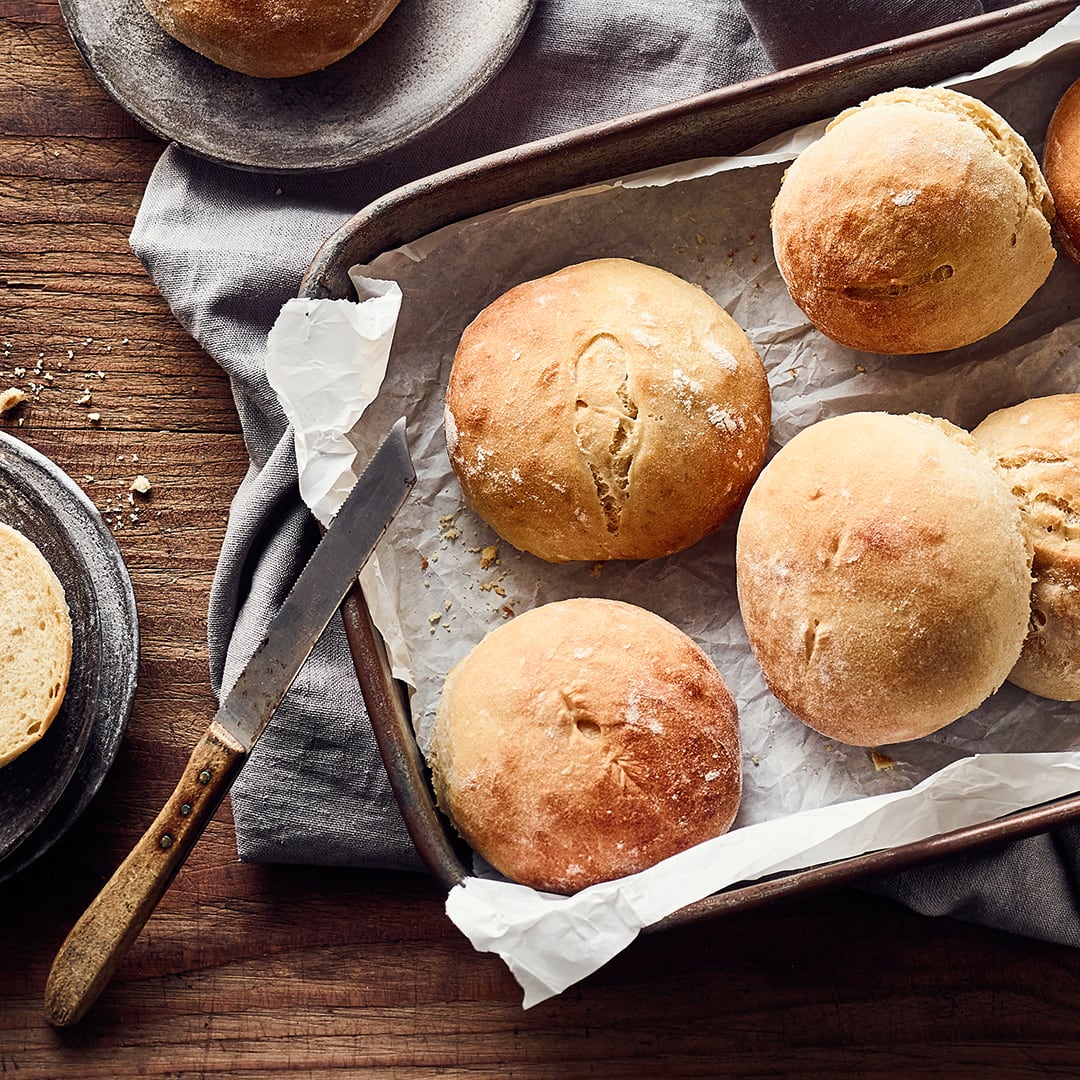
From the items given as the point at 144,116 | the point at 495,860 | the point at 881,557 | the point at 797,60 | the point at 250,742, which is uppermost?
the point at 797,60

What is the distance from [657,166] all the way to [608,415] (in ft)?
1.46

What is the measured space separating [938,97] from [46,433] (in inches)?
60.0

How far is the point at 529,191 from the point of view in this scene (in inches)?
66.4

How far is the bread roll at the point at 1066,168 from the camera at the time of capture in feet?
5.30

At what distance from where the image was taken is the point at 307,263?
186cm

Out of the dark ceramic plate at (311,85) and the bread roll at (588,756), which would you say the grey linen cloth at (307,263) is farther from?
the bread roll at (588,756)

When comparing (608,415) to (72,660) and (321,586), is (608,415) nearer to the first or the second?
(321,586)

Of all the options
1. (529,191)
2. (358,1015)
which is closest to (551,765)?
(358,1015)

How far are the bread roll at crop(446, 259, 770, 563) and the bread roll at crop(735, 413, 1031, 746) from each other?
0.11 m

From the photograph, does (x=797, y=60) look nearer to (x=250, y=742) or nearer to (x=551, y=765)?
(x=551, y=765)

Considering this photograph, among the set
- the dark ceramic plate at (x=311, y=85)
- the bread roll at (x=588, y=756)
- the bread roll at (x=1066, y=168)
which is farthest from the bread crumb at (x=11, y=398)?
the bread roll at (x=1066, y=168)

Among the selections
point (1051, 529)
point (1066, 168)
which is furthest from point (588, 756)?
point (1066, 168)

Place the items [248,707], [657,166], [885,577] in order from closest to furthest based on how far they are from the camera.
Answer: [885,577], [248,707], [657,166]

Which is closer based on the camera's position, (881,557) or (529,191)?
(881,557)
